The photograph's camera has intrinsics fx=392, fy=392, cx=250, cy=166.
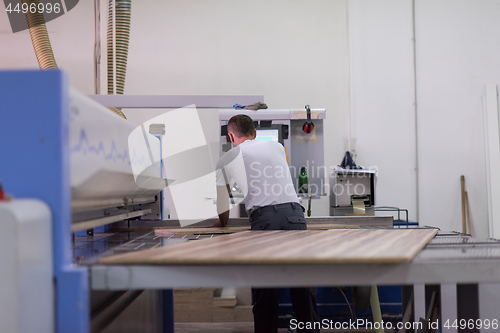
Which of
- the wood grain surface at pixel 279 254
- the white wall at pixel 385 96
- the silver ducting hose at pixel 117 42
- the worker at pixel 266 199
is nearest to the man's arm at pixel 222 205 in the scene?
the worker at pixel 266 199

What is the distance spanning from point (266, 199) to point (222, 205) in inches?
10.2

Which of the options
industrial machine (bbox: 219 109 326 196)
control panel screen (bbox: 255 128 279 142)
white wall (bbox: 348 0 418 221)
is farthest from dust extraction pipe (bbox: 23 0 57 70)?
white wall (bbox: 348 0 418 221)

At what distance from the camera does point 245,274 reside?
0.98 meters

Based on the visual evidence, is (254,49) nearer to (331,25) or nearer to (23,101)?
(331,25)

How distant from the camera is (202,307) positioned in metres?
3.16

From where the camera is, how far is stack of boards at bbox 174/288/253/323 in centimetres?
315

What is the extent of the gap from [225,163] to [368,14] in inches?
112

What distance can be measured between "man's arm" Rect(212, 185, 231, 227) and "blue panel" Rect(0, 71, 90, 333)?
1276 millimetres

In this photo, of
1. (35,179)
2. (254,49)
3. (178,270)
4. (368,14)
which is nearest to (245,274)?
(178,270)

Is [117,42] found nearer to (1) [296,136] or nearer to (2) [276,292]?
(1) [296,136]

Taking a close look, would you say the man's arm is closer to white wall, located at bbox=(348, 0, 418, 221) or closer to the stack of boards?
the stack of boards

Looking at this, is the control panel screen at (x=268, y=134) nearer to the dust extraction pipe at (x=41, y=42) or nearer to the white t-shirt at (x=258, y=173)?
the white t-shirt at (x=258, y=173)

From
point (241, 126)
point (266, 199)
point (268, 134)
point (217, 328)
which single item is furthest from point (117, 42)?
point (217, 328)

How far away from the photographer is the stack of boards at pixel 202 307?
3150 mm
